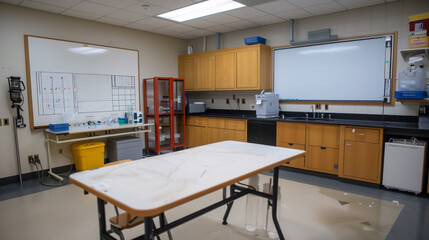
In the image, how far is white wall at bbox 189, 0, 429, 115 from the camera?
159 inches

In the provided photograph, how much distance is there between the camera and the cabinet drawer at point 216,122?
570 centimetres

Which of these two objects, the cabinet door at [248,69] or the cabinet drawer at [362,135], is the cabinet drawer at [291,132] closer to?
the cabinet drawer at [362,135]

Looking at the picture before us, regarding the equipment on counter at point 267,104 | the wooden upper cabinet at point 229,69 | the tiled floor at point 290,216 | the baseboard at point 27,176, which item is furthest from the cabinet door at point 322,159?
the baseboard at point 27,176

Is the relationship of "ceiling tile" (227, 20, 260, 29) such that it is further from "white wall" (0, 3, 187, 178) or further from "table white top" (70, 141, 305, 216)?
"table white top" (70, 141, 305, 216)

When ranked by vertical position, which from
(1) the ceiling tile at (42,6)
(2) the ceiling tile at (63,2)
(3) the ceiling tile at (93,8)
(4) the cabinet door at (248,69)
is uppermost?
(3) the ceiling tile at (93,8)

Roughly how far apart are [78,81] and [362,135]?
4872 mm

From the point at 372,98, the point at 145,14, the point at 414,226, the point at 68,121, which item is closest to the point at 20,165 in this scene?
the point at 68,121

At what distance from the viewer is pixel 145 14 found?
467 cm

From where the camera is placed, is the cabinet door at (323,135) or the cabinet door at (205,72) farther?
the cabinet door at (205,72)

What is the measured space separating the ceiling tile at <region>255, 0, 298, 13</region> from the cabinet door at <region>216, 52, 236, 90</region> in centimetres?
132

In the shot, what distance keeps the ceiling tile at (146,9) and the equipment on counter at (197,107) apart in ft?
7.62

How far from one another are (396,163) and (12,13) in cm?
611

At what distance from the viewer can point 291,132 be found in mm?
4652

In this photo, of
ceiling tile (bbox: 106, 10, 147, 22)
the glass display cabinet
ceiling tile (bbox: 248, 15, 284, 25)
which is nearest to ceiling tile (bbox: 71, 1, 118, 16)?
ceiling tile (bbox: 106, 10, 147, 22)
